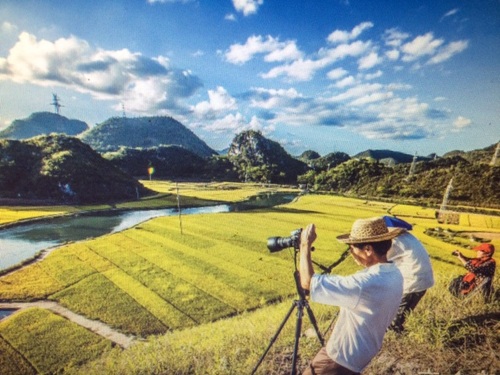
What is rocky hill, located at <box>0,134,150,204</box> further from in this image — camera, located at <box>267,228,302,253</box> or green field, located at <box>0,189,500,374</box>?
camera, located at <box>267,228,302,253</box>

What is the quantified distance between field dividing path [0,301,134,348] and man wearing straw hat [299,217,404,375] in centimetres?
1295

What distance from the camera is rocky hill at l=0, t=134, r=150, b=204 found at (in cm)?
6775

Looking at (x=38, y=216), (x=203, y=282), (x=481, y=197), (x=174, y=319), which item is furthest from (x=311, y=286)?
(x=481, y=197)

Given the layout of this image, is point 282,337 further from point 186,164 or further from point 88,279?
point 186,164

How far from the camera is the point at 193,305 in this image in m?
15.9

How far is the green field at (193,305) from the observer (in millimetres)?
5195

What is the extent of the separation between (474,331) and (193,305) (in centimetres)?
1394

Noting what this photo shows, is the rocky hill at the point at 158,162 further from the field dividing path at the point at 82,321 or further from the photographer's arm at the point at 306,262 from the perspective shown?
the photographer's arm at the point at 306,262

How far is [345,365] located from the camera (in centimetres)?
284

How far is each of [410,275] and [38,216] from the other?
184 feet

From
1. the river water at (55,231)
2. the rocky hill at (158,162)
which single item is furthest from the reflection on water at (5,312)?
the rocky hill at (158,162)

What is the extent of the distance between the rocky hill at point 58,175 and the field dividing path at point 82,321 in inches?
2229

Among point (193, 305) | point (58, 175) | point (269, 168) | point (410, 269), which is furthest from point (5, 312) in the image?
point (269, 168)

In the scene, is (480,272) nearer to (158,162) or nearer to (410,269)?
(410,269)
